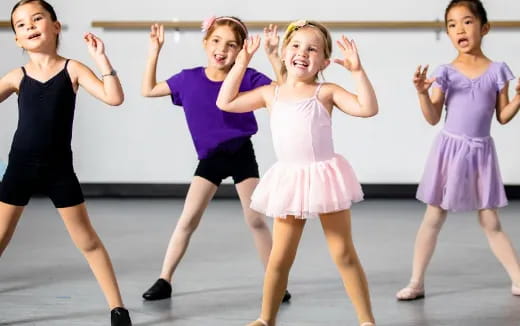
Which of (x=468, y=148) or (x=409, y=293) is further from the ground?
(x=468, y=148)

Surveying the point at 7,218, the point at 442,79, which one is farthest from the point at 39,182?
the point at 442,79

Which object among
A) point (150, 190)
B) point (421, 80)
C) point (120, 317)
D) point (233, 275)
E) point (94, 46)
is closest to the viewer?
point (94, 46)

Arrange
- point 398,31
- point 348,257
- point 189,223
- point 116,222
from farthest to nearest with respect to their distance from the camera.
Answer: point 398,31 → point 116,222 → point 189,223 → point 348,257

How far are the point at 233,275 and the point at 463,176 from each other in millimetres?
1017

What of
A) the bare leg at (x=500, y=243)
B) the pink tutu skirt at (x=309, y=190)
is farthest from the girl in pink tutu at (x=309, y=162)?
the bare leg at (x=500, y=243)

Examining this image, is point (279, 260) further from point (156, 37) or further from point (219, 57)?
point (156, 37)

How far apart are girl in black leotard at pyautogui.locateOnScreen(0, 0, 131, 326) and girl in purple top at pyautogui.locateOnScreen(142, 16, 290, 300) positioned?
44 centimetres

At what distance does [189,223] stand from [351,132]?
2664 mm

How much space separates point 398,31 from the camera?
5707mm

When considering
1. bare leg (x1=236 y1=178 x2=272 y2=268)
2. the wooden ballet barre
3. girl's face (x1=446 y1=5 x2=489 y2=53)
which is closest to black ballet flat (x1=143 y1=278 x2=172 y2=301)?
bare leg (x1=236 y1=178 x2=272 y2=268)

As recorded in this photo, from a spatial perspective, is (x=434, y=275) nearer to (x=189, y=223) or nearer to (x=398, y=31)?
(x=189, y=223)

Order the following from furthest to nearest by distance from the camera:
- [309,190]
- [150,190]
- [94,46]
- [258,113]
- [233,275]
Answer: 1. [150,190]
2. [258,113]
3. [233,275]
4. [94,46]
5. [309,190]

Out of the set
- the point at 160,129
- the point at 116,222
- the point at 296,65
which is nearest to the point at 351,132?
the point at 160,129

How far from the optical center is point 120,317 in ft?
9.48
